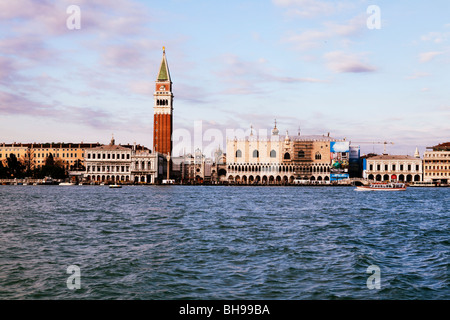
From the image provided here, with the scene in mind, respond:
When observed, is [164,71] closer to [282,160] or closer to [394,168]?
[282,160]

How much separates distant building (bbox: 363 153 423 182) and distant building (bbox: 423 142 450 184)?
176 centimetres

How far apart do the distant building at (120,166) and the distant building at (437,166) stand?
72.0 meters

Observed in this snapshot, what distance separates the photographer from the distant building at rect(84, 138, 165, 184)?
411 feet

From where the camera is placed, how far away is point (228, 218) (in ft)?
89.1

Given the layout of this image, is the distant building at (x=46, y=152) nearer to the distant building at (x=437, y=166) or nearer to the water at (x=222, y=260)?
the distant building at (x=437, y=166)

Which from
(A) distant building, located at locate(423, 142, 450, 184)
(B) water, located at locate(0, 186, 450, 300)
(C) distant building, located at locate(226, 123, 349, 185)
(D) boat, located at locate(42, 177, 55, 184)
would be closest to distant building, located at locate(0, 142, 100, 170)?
(D) boat, located at locate(42, 177, 55, 184)

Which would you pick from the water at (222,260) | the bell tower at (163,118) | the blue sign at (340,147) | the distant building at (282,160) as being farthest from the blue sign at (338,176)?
the water at (222,260)

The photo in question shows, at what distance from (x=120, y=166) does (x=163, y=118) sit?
1747 cm

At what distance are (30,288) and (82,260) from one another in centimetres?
323

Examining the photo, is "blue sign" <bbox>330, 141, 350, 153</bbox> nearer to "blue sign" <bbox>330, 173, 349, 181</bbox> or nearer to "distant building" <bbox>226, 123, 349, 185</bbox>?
"distant building" <bbox>226, 123, 349, 185</bbox>
